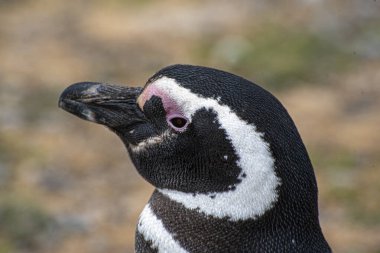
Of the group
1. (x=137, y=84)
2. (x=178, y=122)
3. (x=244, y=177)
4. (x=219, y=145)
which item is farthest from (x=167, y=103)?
(x=137, y=84)

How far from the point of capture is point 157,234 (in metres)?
3.19

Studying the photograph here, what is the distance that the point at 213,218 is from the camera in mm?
3098

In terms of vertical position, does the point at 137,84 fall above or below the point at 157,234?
below

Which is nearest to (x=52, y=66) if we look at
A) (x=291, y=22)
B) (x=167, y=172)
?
(x=291, y=22)

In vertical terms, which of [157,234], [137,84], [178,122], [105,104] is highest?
[178,122]

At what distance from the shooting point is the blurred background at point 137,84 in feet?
19.4

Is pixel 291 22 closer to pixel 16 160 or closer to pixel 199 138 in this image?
pixel 16 160

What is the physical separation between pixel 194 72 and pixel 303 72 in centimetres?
438

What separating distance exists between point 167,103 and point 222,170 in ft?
0.94

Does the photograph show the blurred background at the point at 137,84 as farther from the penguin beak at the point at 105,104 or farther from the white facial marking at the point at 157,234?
the white facial marking at the point at 157,234

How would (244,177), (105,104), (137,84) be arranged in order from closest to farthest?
(244,177), (105,104), (137,84)

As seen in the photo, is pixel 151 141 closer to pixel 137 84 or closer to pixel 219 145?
pixel 219 145

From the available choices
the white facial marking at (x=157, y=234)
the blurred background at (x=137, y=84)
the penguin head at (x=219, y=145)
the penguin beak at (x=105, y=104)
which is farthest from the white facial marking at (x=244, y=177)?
the blurred background at (x=137, y=84)

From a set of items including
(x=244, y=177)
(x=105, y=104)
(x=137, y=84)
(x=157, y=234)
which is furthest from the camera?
(x=137, y=84)
